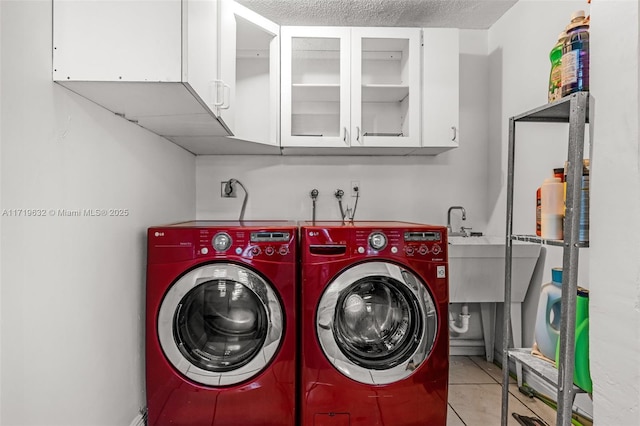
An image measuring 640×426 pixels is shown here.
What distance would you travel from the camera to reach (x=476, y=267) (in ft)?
7.05

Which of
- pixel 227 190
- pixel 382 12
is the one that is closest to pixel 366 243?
pixel 227 190

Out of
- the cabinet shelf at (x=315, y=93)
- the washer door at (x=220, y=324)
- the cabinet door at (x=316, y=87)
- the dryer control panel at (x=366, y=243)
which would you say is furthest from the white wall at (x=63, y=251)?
the cabinet shelf at (x=315, y=93)

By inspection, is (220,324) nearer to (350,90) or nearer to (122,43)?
(122,43)

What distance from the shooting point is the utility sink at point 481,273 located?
211 centimetres

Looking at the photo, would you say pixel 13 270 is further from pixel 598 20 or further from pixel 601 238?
pixel 598 20

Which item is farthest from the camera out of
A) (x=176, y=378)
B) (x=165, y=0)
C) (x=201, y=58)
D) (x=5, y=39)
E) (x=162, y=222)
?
(x=162, y=222)

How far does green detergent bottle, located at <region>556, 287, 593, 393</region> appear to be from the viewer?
3.89ft

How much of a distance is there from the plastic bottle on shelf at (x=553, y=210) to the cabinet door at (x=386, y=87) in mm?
1022

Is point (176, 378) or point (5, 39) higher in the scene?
point (5, 39)

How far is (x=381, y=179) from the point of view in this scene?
2.59 metres

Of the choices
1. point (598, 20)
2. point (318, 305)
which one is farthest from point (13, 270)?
point (598, 20)

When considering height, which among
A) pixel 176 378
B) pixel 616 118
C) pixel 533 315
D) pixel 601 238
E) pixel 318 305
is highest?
pixel 616 118

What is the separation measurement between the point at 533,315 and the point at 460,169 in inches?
42.0

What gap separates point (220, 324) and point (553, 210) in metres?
1.46
